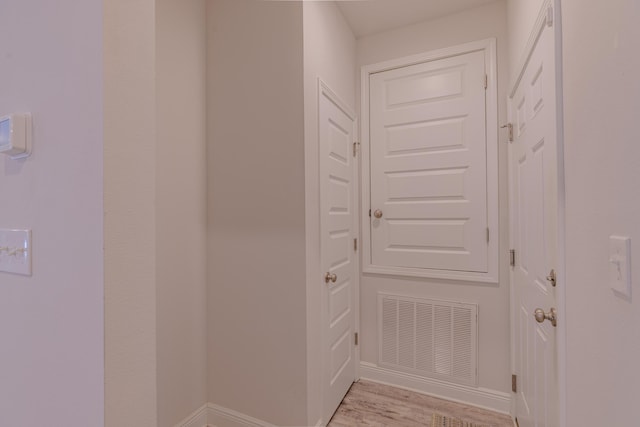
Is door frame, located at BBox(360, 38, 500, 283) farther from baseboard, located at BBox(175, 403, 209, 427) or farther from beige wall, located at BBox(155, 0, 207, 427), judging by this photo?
baseboard, located at BBox(175, 403, 209, 427)

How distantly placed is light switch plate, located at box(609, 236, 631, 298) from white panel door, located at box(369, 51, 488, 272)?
55.6 inches

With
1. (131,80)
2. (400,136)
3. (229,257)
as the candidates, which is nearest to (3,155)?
(131,80)

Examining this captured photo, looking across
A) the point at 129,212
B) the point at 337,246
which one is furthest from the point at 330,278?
the point at 129,212

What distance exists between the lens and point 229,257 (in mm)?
1771

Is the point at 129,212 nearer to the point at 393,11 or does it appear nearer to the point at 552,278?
the point at 552,278

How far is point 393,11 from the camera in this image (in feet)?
6.84

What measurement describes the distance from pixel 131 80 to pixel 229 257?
125 centimetres

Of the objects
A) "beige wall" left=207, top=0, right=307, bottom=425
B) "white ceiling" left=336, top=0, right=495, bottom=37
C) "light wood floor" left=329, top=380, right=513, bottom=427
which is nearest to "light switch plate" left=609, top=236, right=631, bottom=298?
"beige wall" left=207, top=0, right=307, bottom=425

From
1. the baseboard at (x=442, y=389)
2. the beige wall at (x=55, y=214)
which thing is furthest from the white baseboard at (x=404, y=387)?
the beige wall at (x=55, y=214)

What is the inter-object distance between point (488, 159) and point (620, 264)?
1521mm

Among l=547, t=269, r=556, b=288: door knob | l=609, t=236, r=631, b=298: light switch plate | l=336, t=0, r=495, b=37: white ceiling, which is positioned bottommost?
l=547, t=269, r=556, b=288: door knob

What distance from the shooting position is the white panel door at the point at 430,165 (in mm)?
2029

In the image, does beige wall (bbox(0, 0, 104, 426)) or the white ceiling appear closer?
beige wall (bbox(0, 0, 104, 426))

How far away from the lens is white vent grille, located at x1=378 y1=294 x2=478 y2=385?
2.02 meters
